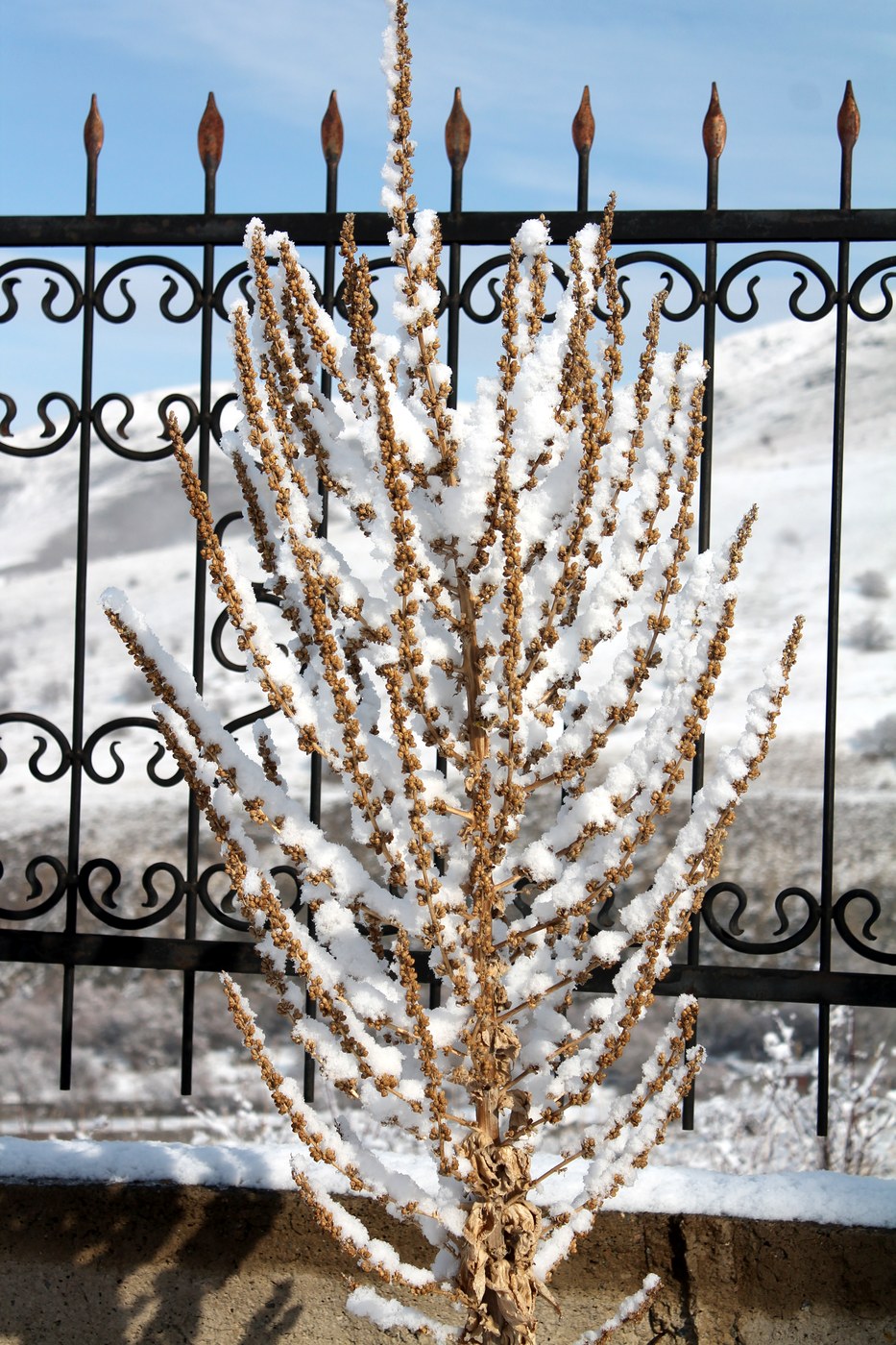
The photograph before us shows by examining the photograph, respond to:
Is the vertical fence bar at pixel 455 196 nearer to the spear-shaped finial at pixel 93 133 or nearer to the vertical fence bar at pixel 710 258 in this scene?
the vertical fence bar at pixel 710 258

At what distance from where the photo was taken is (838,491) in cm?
277

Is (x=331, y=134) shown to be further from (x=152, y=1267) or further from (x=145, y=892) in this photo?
(x=152, y=1267)

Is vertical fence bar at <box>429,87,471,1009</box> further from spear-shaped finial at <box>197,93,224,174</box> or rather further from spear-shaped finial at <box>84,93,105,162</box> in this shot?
spear-shaped finial at <box>84,93,105,162</box>

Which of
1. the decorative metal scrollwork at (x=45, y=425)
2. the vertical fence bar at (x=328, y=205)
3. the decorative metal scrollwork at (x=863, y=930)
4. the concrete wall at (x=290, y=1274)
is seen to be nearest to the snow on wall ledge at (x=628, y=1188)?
the concrete wall at (x=290, y=1274)

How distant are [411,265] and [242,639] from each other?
0.59 meters

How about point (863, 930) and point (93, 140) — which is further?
point (93, 140)

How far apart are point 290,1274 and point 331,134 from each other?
2500 mm

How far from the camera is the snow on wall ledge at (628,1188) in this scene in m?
2.59

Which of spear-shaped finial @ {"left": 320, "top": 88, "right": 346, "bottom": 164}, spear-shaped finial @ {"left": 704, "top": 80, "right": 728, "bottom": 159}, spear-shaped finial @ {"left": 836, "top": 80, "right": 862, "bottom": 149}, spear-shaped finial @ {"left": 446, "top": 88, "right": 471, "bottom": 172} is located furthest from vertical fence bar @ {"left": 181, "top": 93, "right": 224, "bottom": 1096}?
spear-shaped finial @ {"left": 836, "top": 80, "right": 862, "bottom": 149}

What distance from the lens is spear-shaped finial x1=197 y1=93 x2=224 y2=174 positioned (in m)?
2.86

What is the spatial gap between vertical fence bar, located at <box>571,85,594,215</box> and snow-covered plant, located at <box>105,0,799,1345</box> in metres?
0.94

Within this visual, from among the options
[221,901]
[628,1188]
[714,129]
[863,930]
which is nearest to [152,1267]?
[221,901]

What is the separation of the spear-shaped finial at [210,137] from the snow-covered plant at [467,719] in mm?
1126

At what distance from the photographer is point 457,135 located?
273 centimetres
